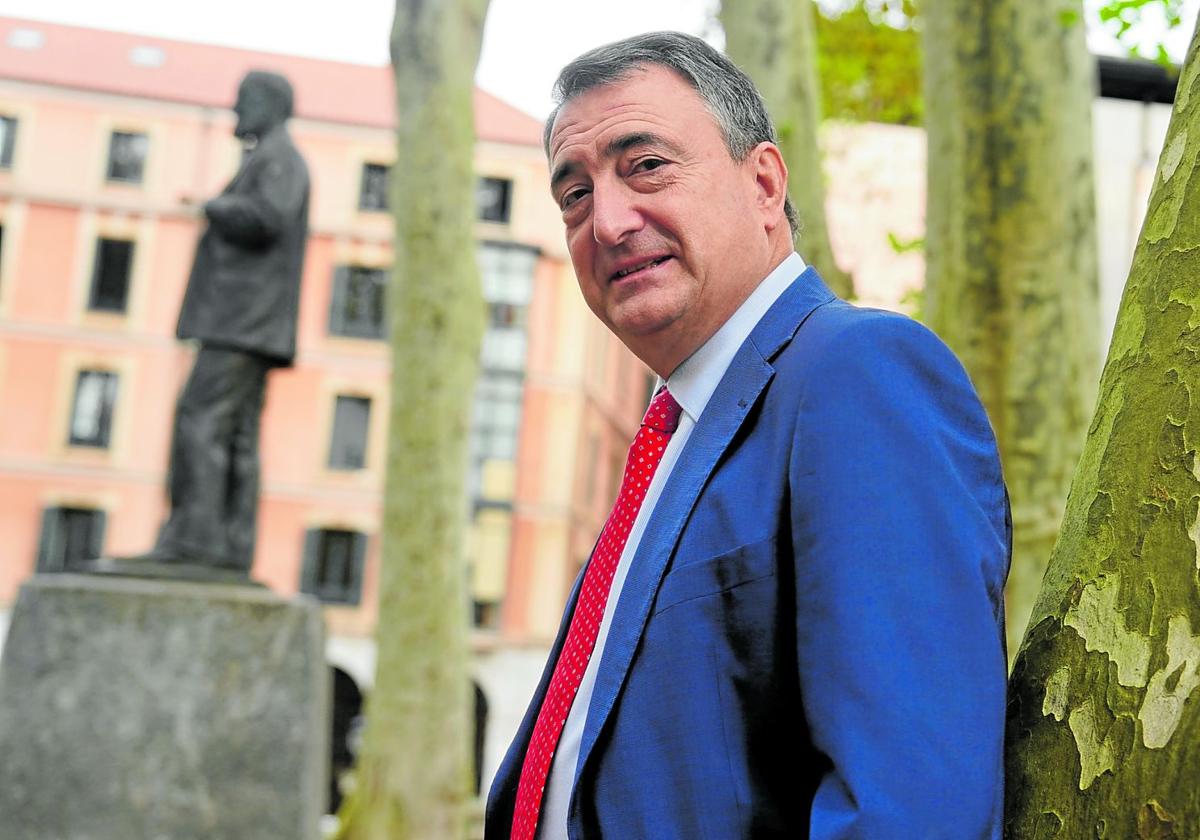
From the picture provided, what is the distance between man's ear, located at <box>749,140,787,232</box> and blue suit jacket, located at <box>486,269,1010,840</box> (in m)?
0.31

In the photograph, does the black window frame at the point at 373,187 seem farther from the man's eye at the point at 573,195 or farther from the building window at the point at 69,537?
the man's eye at the point at 573,195

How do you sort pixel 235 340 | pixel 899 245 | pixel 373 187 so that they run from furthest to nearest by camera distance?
pixel 373 187, pixel 899 245, pixel 235 340

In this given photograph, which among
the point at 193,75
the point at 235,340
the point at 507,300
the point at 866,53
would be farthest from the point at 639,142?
the point at 193,75

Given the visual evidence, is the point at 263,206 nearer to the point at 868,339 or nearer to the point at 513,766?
the point at 513,766

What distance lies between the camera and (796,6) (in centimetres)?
782

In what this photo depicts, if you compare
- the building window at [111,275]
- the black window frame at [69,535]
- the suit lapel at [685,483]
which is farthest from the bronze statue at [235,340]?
the building window at [111,275]

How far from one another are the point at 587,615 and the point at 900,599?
1.59ft

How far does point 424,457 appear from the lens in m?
13.2

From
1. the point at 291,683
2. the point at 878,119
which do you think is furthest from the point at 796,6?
the point at 878,119

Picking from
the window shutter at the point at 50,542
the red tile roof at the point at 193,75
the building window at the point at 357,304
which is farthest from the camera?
the red tile roof at the point at 193,75

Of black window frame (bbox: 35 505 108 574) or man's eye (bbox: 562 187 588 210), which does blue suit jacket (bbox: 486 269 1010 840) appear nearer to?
man's eye (bbox: 562 187 588 210)

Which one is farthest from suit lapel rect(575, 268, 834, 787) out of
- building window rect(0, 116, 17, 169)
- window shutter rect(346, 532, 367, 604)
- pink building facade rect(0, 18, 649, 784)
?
building window rect(0, 116, 17, 169)

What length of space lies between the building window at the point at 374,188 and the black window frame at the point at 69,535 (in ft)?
30.9

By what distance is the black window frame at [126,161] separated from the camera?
37.8m
